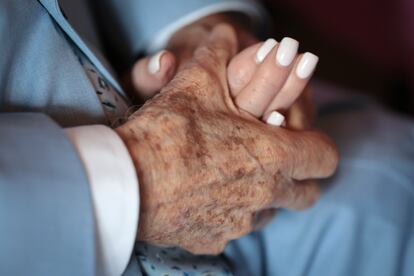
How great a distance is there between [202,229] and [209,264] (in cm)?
9

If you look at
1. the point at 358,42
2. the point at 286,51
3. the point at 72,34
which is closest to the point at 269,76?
the point at 286,51

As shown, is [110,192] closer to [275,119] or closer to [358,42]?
[275,119]

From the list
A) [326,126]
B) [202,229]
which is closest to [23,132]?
[202,229]

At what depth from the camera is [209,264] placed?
21.5 inches

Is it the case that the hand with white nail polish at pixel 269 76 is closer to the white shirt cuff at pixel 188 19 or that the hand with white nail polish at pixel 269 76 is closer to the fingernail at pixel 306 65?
the fingernail at pixel 306 65

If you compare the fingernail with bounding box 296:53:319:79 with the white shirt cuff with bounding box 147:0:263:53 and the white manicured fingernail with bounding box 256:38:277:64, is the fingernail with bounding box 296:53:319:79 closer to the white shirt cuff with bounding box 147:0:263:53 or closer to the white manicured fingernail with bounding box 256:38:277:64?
the white manicured fingernail with bounding box 256:38:277:64

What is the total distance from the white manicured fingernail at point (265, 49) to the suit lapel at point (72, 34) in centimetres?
15

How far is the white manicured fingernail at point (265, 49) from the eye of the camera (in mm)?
510

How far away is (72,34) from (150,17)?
225 millimetres

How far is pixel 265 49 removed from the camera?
1.68 feet

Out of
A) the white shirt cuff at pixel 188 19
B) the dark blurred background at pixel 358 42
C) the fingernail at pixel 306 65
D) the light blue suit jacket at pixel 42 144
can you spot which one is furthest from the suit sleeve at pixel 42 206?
the dark blurred background at pixel 358 42

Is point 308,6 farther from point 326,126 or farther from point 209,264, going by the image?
point 209,264

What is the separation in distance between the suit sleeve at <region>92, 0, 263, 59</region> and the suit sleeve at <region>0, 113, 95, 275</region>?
1.12ft

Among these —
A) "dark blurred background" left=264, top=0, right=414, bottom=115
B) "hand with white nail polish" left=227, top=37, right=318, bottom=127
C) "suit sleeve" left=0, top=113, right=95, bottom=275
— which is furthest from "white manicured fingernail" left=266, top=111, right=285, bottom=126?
"dark blurred background" left=264, top=0, right=414, bottom=115
